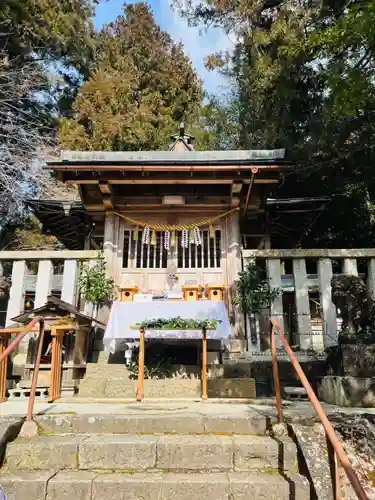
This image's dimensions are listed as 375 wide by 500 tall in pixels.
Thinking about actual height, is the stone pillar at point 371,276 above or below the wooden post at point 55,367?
above

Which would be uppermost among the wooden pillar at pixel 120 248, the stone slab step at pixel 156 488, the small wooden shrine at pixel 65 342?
Answer: the wooden pillar at pixel 120 248

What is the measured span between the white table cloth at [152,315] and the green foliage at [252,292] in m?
0.83

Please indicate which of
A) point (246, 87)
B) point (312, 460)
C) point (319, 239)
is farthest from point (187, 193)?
point (319, 239)

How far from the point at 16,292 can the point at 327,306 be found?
263 inches

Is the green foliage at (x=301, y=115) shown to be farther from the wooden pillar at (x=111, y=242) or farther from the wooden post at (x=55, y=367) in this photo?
the wooden post at (x=55, y=367)

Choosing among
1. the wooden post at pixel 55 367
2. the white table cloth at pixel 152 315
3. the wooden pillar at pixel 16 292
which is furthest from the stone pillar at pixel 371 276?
the wooden pillar at pixel 16 292

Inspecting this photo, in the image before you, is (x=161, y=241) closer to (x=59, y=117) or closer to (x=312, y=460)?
(x=312, y=460)

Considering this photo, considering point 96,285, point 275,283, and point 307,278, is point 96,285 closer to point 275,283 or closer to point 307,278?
point 275,283

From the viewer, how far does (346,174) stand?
1650 centimetres

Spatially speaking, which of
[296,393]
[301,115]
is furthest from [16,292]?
[301,115]

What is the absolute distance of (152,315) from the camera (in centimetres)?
773

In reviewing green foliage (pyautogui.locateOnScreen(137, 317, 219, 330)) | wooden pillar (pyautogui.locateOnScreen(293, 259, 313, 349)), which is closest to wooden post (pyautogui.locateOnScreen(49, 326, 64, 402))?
green foliage (pyautogui.locateOnScreen(137, 317, 219, 330))

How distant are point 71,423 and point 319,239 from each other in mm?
15774

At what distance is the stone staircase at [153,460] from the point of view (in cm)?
320
